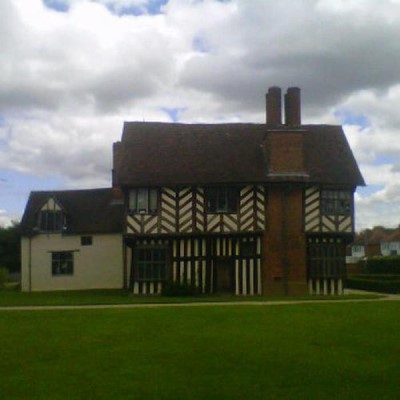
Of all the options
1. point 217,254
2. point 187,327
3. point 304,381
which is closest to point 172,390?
point 304,381

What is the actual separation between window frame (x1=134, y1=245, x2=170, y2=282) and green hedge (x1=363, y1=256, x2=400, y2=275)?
23.0 metres

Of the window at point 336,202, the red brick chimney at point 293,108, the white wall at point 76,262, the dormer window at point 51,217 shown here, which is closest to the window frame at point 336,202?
the window at point 336,202

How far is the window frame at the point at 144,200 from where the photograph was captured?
3238cm

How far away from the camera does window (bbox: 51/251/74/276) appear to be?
40.6 meters

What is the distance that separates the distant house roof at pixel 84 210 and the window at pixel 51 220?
284mm

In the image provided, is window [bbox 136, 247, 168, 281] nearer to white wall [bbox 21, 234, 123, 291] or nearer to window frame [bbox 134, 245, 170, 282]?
window frame [bbox 134, 245, 170, 282]

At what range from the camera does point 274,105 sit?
112 feet

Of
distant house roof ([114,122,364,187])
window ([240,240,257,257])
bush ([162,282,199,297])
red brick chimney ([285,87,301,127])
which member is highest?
red brick chimney ([285,87,301,127])

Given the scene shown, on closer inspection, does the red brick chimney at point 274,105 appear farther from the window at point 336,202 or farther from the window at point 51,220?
the window at point 51,220

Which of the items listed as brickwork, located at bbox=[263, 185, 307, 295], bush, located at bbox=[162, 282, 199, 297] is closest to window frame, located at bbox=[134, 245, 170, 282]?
bush, located at bbox=[162, 282, 199, 297]

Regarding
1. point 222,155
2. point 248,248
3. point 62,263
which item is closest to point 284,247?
point 248,248

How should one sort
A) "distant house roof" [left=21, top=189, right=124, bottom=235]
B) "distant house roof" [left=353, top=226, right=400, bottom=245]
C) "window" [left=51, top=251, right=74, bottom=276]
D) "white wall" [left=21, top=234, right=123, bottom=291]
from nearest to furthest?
"white wall" [left=21, top=234, right=123, bottom=291] → "window" [left=51, top=251, right=74, bottom=276] → "distant house roof" [left=21, top=189, right=124, bottom=235] → "distant house roof" [left=353, top=226, right=400, bottom=245]

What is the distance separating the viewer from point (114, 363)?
1176 cm

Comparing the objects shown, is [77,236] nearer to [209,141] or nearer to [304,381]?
[209,141]
